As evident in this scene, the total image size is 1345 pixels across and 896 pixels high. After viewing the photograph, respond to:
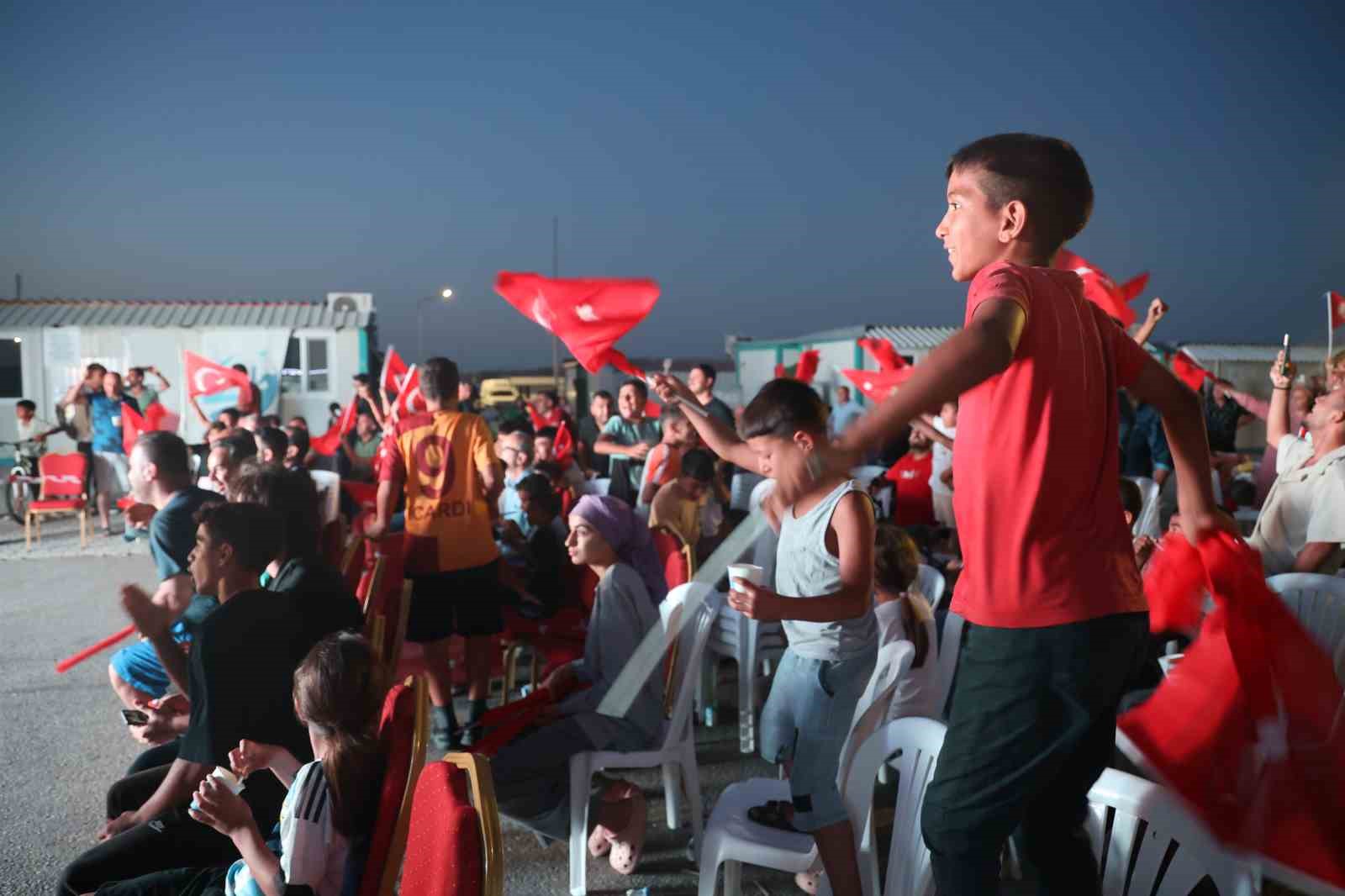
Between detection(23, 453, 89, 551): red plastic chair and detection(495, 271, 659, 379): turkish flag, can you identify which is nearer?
detection(495, 271, 659, 379): turkish flag

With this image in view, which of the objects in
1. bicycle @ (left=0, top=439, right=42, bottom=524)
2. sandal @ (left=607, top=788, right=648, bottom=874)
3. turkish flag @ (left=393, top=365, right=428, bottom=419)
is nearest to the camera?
sandal @ (left=607, top=788, right=648, bottom=874)

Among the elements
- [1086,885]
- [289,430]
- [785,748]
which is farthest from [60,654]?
[1086,885]

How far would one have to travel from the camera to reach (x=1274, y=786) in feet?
5.74

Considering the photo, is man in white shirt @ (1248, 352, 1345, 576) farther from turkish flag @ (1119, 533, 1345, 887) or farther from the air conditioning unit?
the air conditioning unit

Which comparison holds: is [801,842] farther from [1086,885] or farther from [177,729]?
[177,729]

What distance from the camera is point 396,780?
2.10 m

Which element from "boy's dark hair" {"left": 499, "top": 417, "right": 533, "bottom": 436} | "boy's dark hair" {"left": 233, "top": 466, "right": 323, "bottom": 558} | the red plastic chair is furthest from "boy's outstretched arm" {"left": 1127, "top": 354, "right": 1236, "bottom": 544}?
the red plastic chair

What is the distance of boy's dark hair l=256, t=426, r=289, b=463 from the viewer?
6.04m

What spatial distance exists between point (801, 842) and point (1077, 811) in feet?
4.12

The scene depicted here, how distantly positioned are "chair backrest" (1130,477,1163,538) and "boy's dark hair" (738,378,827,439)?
4.04m

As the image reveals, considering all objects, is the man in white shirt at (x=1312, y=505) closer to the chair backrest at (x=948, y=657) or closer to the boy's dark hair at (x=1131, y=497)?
the boy's dark hair at (x=1131, y=497)

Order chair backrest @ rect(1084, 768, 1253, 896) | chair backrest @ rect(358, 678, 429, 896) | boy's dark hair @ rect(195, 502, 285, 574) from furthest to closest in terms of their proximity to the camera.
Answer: boy's dark hair @ rect(195, 502, 285, 574) < chair backrest @ rect(358, 678, 429, 896) < chair backrest @ rect(1084, 768, 1253, 896)

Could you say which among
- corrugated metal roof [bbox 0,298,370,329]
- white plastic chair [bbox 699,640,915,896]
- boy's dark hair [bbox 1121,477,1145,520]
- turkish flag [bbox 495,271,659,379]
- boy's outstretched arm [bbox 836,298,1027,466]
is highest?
corrugated metal roof [bbox 0,298,370,329]

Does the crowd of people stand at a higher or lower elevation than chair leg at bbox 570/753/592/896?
higher
